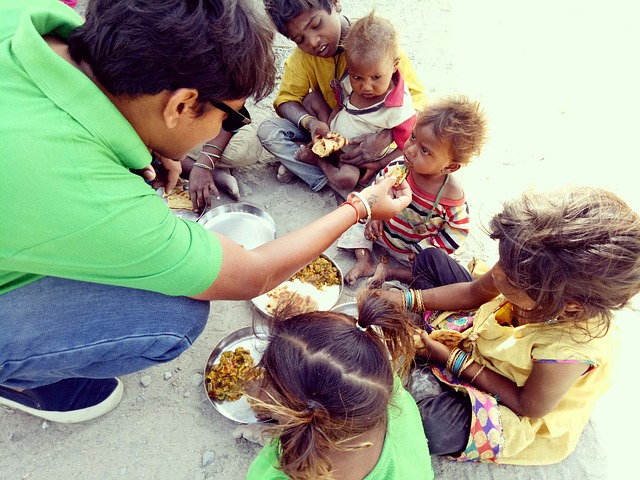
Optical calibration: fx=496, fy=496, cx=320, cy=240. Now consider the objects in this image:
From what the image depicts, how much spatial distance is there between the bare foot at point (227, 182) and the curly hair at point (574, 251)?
174 centimetres

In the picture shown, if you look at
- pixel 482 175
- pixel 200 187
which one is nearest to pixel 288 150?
pixel 200 187

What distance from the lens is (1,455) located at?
1996 mm

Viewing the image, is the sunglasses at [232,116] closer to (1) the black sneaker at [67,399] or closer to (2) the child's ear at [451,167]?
(2) the child's ear at [451,167]

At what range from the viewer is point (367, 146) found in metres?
2.88

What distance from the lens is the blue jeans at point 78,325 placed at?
1.63m

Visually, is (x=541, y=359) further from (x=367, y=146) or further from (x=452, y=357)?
(x=367, y=146)

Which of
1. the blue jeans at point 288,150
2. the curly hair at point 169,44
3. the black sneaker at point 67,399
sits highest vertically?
the curly hair at point 169,44

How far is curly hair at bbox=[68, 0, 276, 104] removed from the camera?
1.31m

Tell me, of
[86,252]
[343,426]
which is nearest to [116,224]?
[86,252]

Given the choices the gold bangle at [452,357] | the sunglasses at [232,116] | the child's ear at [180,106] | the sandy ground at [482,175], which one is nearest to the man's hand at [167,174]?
the sandy ground at [482,175]

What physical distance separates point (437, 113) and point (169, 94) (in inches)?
51.5

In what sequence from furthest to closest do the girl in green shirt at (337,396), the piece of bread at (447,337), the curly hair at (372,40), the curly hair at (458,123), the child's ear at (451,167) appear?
the curly hair at (372,40)
the child's ear at (451,167)
the curly hair at (458,123)
the piece of bread at (447,337)
the girl in green shirt at (337,396)

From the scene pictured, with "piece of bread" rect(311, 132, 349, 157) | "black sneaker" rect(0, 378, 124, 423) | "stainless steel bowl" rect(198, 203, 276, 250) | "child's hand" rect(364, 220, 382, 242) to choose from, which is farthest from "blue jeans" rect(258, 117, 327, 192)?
"black sneaker" rect(0, 378, 124, 423)

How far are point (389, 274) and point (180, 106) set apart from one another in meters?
1.55
